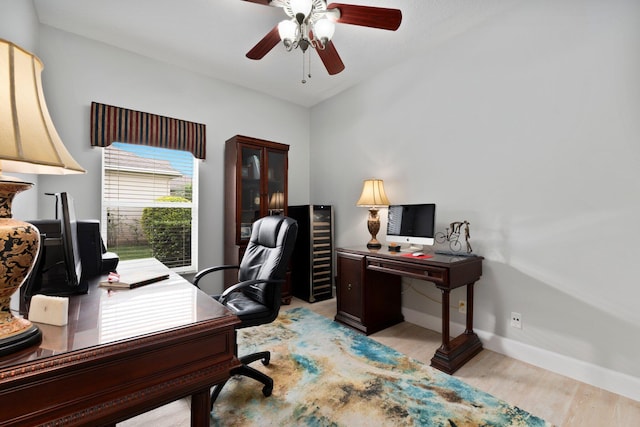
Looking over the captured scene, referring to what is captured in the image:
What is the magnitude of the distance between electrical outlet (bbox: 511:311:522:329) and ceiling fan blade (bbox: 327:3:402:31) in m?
2.32

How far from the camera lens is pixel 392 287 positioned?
301cm

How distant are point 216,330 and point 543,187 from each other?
2.44m

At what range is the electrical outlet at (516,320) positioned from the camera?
2291mm

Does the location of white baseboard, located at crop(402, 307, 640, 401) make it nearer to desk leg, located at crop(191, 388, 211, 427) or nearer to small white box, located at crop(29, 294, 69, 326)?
desk leg, located at crop(191, 388, 211, 427)

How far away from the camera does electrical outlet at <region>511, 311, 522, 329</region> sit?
2291 millimetres

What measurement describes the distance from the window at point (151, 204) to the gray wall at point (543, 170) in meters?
2.45

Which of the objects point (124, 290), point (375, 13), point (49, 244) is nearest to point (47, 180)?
point (49, 244)

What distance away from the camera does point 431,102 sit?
2.88 m

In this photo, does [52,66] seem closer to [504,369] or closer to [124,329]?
[124,329]

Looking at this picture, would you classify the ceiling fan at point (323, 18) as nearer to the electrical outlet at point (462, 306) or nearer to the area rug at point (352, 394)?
the area rug at point (352, 394)

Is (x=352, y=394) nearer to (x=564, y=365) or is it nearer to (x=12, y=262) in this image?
(x=564, y=365)

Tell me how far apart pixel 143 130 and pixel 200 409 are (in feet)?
9.42

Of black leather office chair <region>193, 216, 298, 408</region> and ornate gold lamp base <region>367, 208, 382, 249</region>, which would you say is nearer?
black leather office chair <region>193, 216, 298, 408</region>

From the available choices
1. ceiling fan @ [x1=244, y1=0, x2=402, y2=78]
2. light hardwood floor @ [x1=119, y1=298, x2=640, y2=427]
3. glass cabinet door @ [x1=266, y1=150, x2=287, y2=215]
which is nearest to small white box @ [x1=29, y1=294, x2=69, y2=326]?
light hardwood floor @ [x1=119, y1=298, x2=640, y2=427]
